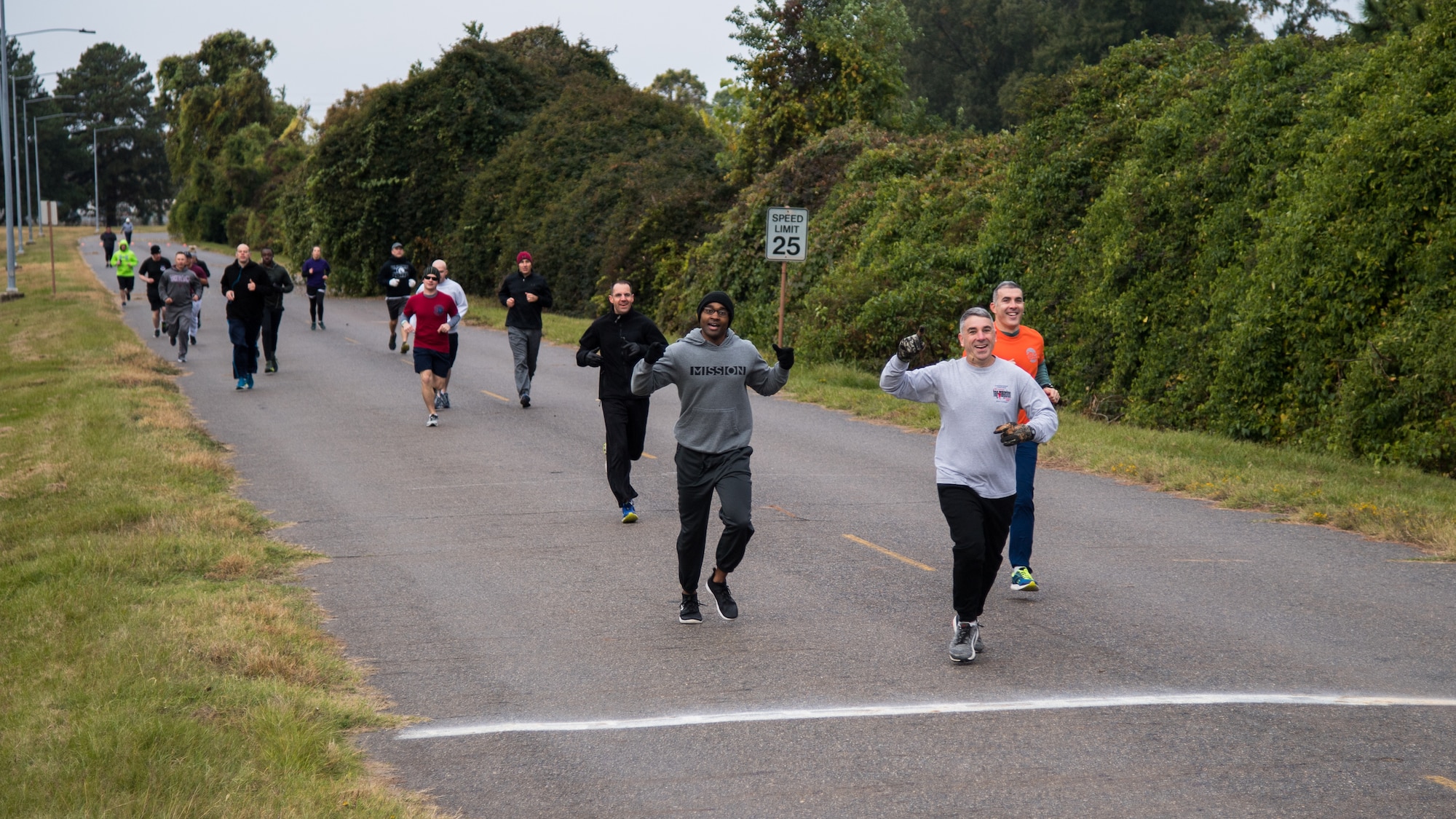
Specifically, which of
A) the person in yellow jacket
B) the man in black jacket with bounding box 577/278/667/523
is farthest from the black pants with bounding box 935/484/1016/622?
the person in yellow jacket

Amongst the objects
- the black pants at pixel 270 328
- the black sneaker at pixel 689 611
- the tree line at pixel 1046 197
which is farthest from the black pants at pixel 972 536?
the black pants at pixel 270 328

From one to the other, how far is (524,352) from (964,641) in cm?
1213

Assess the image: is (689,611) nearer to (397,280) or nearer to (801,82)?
(397,280)

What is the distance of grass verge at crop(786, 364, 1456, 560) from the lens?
10.6m

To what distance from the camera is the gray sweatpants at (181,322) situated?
23.9 m

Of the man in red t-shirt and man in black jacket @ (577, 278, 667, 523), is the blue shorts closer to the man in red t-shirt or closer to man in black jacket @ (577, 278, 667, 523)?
the man in red t-shirt

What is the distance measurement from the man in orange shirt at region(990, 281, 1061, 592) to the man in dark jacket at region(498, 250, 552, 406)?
33.2 feet

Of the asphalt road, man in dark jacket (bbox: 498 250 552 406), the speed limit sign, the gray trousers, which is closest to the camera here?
the asphalt road

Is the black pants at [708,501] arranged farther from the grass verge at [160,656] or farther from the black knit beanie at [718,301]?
the grass verge at [160,656]

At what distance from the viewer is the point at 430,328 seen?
648 inches

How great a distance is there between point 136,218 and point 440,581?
481 ft

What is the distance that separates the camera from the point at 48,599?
7988 mm

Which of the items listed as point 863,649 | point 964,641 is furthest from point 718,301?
point 964,641

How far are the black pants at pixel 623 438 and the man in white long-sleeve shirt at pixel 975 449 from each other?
168 inches
